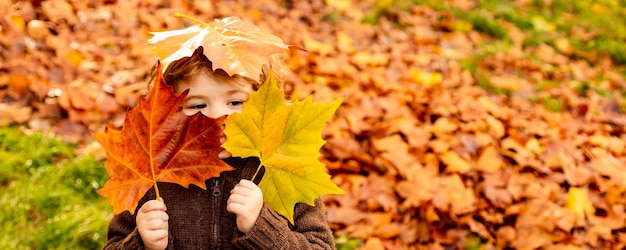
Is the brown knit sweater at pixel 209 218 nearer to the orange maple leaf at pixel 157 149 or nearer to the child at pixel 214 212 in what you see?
the child at pixel 214 212

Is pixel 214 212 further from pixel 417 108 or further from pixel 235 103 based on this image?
pixel 417 108

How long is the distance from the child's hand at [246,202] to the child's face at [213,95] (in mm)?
197

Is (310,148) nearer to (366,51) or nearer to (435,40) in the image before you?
(366,51)

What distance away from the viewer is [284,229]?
4.91 ft

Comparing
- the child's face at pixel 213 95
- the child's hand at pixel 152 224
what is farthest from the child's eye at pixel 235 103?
the child's hand at pixel 152 224

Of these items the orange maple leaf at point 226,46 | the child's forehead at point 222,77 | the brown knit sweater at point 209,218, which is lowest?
the brown knit sweater at point 209,218

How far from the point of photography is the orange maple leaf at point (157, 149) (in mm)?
1257

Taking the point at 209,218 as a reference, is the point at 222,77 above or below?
above

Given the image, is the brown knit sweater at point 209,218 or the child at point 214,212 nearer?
the child at point 214,212

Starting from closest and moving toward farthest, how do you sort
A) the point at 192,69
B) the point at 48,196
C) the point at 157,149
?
the point at 157,149
the point at 192,69
the point at 48,196

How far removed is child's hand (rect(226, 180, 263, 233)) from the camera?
1388 millimetres

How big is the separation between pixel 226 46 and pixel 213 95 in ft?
0.52

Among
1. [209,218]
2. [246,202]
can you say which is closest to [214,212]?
[209,218]

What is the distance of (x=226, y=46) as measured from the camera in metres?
1.37
